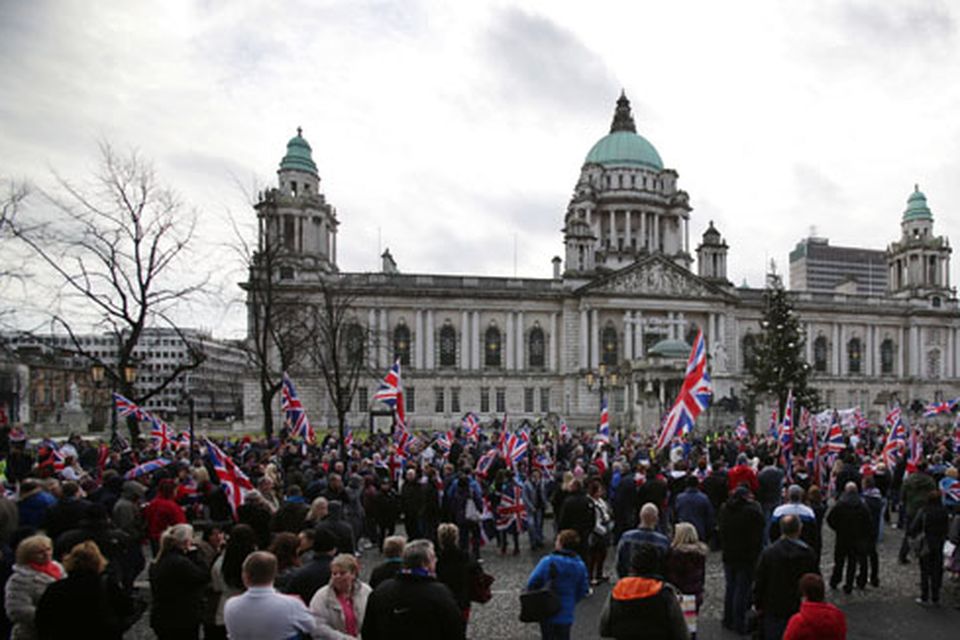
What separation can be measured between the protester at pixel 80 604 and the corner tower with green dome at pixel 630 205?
77437 millimetres

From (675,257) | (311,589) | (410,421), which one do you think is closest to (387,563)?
(311,589)

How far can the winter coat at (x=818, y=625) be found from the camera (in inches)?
224

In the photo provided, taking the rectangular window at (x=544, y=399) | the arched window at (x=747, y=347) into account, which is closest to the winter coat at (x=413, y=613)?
the rectangular window at (x=544, y=399)

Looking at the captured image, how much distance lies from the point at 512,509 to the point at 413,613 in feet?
32.6

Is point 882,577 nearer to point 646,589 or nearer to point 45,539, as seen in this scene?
point 646,589

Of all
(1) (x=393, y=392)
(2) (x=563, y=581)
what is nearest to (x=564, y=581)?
(2) (x=563, y=581)

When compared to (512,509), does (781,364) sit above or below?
above

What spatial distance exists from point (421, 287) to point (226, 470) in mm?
54992

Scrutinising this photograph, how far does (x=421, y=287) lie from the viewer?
6562 centimetres

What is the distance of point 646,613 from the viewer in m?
5.84

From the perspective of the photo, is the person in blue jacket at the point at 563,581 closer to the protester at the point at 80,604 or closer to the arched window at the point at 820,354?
the protester at the point at 80,604

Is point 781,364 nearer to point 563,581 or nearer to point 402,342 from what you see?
point 402,342

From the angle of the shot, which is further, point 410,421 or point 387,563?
point 410,421

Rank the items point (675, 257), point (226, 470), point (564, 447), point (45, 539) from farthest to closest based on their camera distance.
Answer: point (675, 257) → point (564, 447) → point (226, 470) → point (45, 539)
